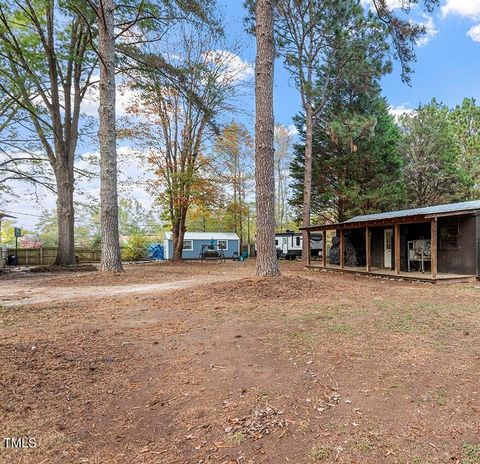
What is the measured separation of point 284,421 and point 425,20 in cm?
1019

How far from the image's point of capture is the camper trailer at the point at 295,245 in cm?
2336

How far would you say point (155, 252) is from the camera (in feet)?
88.2

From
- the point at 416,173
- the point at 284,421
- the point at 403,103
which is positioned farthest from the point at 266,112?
the point at 403,103

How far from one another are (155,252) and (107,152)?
58.4 feet

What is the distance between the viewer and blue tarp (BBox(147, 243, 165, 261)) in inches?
1018

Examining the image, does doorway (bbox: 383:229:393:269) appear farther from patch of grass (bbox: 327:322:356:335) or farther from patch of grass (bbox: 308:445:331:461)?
patch of grass (bbox: 308:445:331:461)

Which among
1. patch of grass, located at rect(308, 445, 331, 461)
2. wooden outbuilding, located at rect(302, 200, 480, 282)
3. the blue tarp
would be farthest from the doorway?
the blue tarp

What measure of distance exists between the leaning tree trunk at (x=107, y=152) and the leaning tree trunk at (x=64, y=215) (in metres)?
5.36

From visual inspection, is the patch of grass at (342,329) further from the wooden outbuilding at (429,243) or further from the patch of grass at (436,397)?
the wooden outbuilding at (429,243)

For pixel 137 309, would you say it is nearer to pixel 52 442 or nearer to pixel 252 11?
pixel 52 442

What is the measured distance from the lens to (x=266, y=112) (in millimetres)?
7418

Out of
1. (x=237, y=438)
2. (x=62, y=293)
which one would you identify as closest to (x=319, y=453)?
(x=237, y=438)

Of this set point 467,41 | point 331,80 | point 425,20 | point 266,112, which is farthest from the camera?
point 331,80

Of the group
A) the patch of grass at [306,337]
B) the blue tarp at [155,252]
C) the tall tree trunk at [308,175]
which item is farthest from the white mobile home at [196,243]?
the patch of grass at [306,337]
